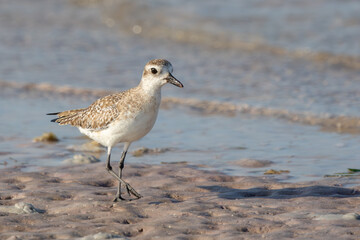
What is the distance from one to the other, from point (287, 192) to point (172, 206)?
49.1 inches

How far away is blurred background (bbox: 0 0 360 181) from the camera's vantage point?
8266 mm

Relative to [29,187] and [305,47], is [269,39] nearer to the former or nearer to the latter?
[305,47]

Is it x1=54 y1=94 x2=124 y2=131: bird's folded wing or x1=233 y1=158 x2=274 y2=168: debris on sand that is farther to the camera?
x1=233 y1=158 x2=274 y2=168: debris on sand

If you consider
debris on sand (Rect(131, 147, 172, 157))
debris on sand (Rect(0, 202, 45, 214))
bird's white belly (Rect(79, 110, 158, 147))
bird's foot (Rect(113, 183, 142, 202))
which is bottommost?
debris on sand (Rect(0, 202, 45, 214))

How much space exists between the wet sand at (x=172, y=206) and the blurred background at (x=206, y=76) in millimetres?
498

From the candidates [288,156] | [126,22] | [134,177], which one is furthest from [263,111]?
[126,22]

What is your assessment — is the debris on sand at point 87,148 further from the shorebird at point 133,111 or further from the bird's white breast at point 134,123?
the bird's white breast at point 134,123

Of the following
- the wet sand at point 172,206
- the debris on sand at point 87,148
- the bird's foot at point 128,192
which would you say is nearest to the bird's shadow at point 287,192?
the wet sand at point 172,206

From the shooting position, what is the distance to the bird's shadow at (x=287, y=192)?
637 cm

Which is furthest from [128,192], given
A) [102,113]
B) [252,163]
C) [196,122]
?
[196,122]

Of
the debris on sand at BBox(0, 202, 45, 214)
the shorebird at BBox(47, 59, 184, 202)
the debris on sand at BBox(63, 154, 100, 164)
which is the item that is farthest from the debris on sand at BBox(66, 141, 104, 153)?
the debris on sand at BBox(0, 202, 45, 214)

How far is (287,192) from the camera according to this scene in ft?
21.4

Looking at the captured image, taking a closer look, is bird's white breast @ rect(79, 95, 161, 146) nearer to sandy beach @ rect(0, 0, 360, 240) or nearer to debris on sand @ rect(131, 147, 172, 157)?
sandy beach @ rect(0, 0, 360, 240)

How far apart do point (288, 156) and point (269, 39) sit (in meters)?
8.03
